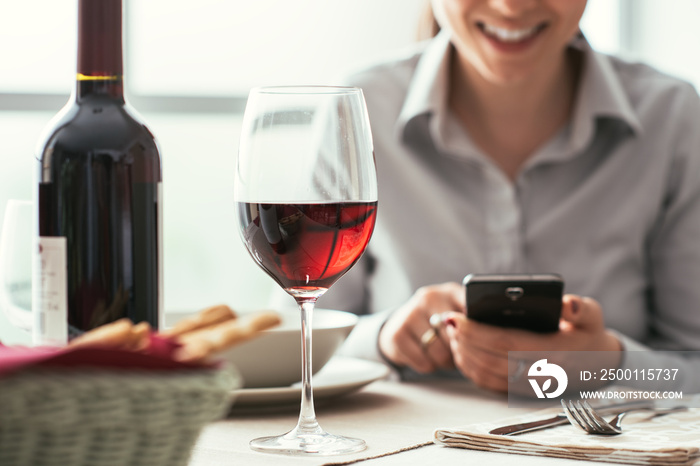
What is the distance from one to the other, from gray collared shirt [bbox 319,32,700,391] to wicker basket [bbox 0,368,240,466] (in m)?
1.18

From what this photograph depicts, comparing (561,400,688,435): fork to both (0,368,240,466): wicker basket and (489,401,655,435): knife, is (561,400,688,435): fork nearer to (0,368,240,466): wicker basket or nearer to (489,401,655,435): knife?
(489,401,655,435): knife

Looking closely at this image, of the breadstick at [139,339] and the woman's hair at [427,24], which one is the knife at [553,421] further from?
the woman's hair at [427,24]

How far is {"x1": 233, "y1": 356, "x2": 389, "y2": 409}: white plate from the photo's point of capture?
88 cm

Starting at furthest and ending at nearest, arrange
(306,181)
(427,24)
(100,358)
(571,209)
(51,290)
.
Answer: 1. (427,24)
2. (571,209)
3. (306,181)
4. (51,290)
5. (100,358)

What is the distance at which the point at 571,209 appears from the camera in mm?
1628

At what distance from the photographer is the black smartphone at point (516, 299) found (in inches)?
40.8

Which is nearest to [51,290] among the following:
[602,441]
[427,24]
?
[602,441]

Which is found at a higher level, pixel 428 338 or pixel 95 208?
pixel 95 208

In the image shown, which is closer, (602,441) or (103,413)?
(103,413)

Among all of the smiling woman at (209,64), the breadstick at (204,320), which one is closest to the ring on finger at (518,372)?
the breadstick at (204,320)

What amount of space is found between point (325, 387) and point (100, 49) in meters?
0.42

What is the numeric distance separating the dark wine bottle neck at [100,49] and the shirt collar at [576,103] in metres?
0.99

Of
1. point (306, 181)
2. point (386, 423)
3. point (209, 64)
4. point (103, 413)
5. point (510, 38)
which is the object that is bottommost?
point (386, 423)

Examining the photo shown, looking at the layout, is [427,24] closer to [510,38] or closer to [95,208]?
[510,38]
